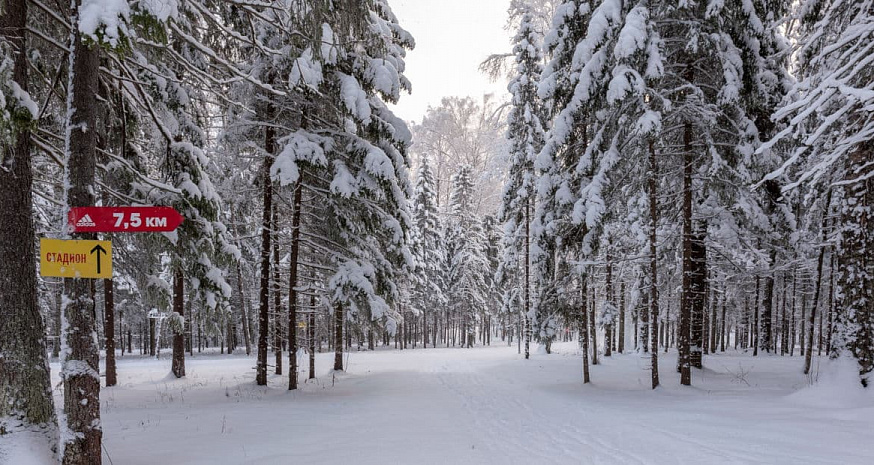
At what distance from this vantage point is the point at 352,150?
1178cm

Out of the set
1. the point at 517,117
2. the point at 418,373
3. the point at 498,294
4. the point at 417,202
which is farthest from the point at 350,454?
the point at 498,294

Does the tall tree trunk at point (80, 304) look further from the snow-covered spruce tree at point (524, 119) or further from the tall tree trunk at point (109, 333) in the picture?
the snow-covered spruce tree at point (524, 119)

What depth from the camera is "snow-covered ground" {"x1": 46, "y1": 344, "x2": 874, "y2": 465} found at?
614cm

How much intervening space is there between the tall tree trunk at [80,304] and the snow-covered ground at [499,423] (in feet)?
4.09

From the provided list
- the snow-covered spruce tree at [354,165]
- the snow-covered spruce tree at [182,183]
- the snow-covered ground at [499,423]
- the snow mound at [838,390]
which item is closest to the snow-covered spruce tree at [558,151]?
the snow-covered ground at [499,423]

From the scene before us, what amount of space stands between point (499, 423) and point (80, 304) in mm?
6802

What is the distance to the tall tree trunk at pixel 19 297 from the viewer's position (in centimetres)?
509

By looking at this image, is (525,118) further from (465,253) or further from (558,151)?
(465,253)

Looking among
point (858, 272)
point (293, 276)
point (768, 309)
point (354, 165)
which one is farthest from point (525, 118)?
point (768, 309)

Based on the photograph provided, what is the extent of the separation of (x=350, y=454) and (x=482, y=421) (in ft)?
10.6

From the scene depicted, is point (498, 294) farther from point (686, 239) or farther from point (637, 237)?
point (686, 239)

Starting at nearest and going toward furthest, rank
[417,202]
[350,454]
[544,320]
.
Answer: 1. [350,454]
2. [544,320]
3. [417,202]

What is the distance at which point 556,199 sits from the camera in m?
12.7

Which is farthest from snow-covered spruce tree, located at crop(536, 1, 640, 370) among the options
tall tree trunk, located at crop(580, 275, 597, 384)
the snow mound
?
the snow mound
